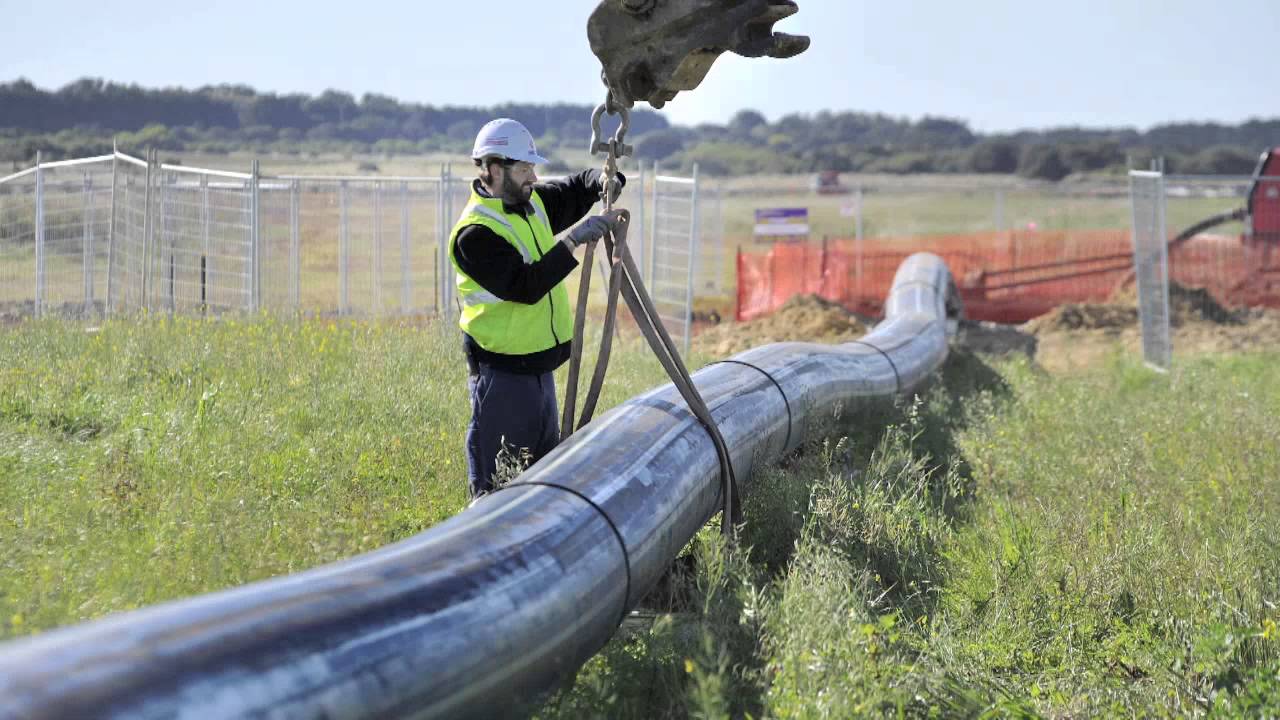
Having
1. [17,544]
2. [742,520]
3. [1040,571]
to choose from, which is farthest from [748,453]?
[17,544]

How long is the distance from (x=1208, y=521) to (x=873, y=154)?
239ft

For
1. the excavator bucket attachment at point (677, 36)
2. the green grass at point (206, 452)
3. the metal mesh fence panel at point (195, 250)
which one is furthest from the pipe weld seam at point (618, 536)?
the metal mesh fence panel at point (195, 250)

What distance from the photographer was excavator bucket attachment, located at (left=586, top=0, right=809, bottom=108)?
16.1 feet

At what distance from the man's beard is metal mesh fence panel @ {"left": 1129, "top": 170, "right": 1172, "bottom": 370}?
33.6ft

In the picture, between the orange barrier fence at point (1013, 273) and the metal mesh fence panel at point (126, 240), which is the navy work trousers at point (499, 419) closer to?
the metal mesh fence panel at point (126, 240)

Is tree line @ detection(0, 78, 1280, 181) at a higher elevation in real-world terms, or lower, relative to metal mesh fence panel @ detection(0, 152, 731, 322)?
higher

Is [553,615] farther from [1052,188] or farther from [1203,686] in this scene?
[1052,188]

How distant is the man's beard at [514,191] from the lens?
528cm

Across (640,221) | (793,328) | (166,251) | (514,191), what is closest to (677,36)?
(514,191)

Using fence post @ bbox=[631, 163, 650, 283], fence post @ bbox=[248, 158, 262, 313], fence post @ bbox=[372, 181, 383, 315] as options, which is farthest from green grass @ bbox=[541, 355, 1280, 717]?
fence post @ bbox=[372, 181, 383, 315]

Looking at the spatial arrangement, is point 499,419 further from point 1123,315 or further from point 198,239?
point 1123,315

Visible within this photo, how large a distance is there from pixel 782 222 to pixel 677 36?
17977 millimetres

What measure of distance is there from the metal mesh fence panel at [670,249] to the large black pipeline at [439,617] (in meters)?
9.65

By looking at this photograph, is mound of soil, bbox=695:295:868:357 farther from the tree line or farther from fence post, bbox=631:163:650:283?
the tree line
